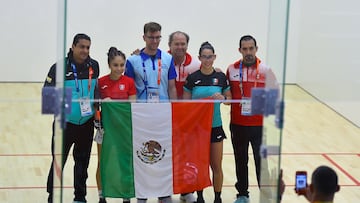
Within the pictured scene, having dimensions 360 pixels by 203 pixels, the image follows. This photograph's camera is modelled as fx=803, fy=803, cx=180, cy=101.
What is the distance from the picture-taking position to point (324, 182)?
3.96 m

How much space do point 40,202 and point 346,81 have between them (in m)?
4.90

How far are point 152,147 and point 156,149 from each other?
3 centimetres

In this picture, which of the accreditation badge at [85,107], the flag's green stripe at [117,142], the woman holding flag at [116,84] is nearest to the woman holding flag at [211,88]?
the woman holding flag at [116,84]

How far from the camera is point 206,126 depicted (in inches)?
235

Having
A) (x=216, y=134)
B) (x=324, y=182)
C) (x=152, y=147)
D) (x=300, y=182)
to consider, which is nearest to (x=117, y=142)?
(x=152, y=147)

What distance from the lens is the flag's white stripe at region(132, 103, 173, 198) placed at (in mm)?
5801

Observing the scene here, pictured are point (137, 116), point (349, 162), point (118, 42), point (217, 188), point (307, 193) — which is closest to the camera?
point (307, 193)

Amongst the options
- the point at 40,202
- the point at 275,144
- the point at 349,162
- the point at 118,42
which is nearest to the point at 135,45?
the point at 118,42

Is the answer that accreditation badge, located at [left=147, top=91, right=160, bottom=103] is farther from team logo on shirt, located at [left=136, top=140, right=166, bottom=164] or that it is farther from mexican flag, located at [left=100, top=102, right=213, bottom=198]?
team logo on shirt, located at [left=136, top=140, right=166, bottom=164]

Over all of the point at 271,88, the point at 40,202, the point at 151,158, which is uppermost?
the point at 271,88

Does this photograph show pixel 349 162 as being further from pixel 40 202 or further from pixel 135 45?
pixel 135 45

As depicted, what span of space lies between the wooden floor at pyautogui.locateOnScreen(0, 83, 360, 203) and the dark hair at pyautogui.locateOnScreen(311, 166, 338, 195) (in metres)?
2.26

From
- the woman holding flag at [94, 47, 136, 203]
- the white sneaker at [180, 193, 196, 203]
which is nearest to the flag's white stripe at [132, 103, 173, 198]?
the woman holding flag at [94, 47, 136, 203]

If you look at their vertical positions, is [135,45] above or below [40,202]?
above
